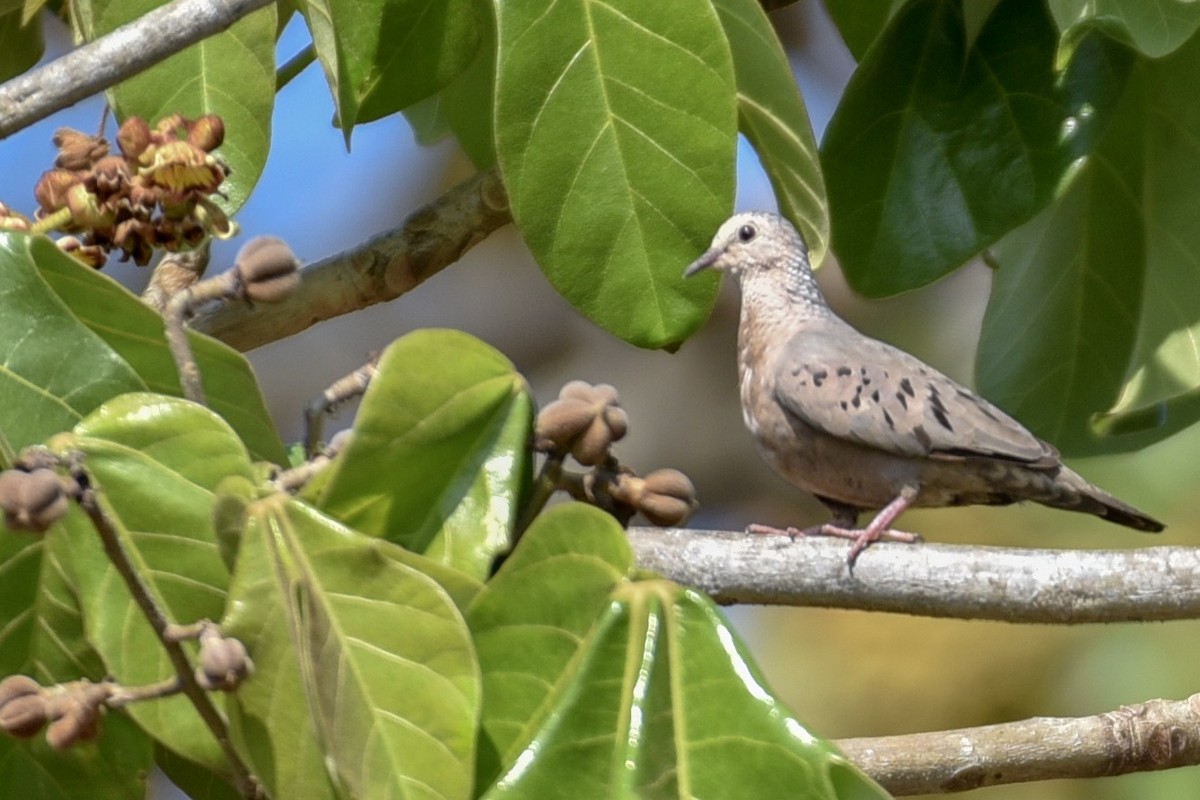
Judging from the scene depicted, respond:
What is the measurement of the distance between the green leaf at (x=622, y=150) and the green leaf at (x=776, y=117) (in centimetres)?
11

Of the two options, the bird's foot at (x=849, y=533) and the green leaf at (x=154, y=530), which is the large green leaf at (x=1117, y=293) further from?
the green leaf at (x=154, y=530)

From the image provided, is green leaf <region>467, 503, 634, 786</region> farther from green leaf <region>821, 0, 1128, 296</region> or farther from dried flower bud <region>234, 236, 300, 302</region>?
green leaf <region>821, 0, 1128, 296</region>

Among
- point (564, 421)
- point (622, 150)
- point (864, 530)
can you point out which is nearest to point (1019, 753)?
point (864, 530)

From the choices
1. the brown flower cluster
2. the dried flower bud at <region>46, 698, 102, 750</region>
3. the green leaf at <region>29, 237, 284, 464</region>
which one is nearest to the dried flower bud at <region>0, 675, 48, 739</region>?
the dried flower bud at <region>46, 698, 102, 750</region>

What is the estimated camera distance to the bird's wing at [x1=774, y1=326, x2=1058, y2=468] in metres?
1.68

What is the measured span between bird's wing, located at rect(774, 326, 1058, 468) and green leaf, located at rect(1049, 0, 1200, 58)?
1.67ft

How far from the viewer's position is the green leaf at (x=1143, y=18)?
1.29 m

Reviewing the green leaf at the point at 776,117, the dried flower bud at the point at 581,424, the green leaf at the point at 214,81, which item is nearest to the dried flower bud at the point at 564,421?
the dried flower bud at the point at 581,424

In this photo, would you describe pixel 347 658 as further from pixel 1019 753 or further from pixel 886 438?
pixel 886 438

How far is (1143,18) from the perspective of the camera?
1.31m

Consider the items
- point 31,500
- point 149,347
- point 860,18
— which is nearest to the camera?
point 31,500

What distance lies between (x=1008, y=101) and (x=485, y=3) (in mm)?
577

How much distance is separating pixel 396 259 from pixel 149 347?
65 cm

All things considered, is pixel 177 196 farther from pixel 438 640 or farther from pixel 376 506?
pixel 438 640
